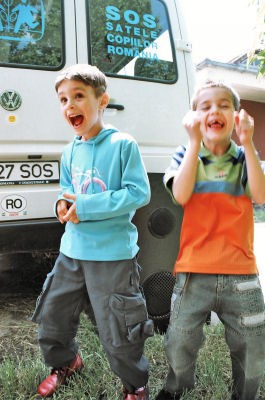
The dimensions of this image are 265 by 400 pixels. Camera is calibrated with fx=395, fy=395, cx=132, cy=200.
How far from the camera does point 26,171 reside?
2330 mm

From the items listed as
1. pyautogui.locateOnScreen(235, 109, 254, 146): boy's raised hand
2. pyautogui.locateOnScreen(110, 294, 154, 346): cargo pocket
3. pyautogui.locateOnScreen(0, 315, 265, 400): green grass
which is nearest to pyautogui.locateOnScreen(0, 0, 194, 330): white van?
pyautogui.locateOnScreen(0, 315, 265, 400): green grass

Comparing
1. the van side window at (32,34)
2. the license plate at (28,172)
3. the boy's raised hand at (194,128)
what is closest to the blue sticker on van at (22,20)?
the van side window at (32,34)

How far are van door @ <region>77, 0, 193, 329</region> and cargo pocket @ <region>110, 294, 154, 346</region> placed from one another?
2.91 feet

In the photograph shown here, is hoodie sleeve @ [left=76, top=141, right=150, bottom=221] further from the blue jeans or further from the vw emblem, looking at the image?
the vw emblem

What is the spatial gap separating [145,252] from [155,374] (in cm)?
74

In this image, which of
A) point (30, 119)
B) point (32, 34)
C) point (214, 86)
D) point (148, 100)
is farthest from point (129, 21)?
point (214, 86)

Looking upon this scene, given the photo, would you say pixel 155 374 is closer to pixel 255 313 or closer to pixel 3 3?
pixel 255 313

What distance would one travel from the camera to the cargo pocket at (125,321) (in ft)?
5.43

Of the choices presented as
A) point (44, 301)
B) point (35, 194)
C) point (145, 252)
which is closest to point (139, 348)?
point (44, 301)

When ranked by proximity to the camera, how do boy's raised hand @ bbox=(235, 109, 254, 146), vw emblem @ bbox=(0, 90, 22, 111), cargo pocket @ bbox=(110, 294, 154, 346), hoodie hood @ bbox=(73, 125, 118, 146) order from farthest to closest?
vw emblem @ bbox=(0, 90, 22, 111) → hoodie hood @ bbox=(73, 125, 118, 146) → cargo pocket @ bbox=(110, 294, 154, 346) → boy's raised hand @ bbox=(235, 109, 254, 146)

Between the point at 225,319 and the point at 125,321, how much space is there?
0.43 meters

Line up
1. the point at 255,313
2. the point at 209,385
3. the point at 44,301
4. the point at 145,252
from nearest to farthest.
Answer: the point at 255,313 < the point at 44,301 < the point at 209,385 < the point at 145,252

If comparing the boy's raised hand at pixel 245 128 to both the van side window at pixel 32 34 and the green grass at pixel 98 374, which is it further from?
the van side window at pixel 32 34

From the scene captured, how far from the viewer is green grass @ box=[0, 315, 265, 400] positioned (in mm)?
1874
